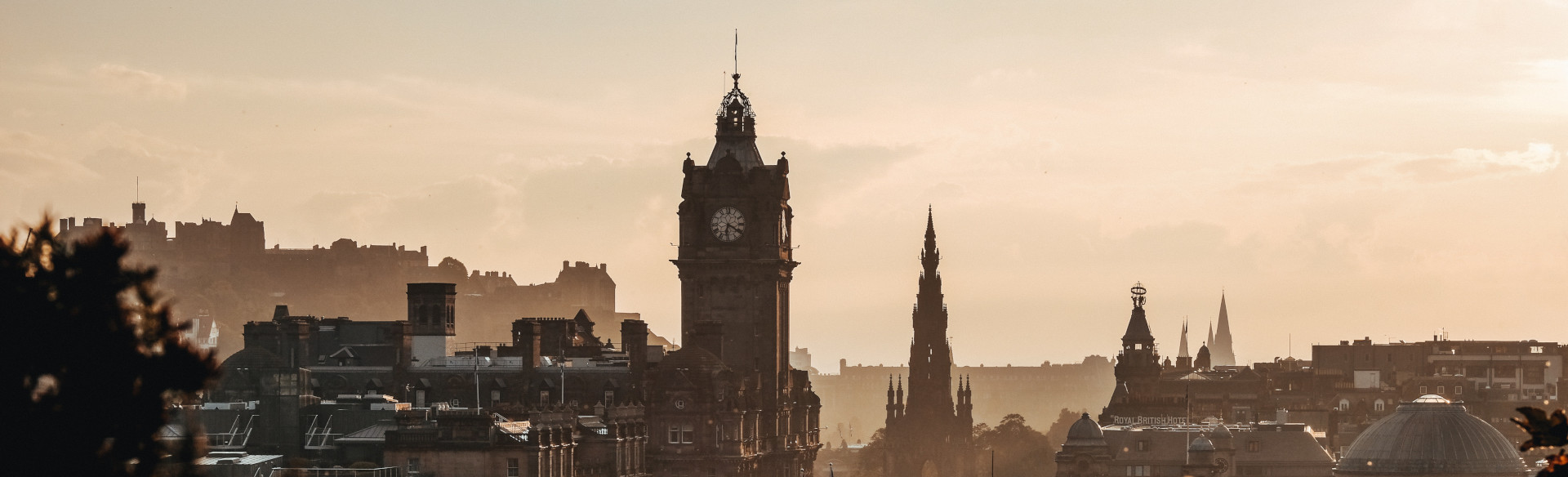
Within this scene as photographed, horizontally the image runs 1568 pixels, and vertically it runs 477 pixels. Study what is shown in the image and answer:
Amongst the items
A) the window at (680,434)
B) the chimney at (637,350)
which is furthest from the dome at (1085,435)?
the window at (680,434)

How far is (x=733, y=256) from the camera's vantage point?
175 metres

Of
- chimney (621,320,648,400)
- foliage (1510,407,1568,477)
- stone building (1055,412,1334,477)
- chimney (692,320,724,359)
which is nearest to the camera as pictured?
foliage (1510,407,1568,477)

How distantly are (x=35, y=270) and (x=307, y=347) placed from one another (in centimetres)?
13751

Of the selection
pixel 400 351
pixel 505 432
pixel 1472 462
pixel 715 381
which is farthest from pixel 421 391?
pixel 1472 462

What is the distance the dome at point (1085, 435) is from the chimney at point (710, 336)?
32359 mm

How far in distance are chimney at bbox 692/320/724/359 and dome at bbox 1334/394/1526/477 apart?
42.4 m

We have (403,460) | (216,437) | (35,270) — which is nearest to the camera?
(35,270)

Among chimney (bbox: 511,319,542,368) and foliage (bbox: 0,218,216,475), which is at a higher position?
chimney (bbox: 511,319,542,368)

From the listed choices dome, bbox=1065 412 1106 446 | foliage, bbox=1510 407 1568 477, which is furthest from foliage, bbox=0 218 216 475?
dome, bbox=1065 412 1106 446

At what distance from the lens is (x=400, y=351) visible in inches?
7092

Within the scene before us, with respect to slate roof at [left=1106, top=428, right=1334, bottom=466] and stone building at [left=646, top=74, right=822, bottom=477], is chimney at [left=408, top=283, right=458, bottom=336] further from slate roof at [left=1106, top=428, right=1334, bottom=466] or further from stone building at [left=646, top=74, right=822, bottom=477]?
slate roof at [left=1106, top=428, right=1334, bottom=466]

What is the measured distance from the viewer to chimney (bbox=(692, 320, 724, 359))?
17238cm

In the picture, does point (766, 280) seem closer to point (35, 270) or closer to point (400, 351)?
point (400, 351)

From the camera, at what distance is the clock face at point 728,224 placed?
6885 inches
